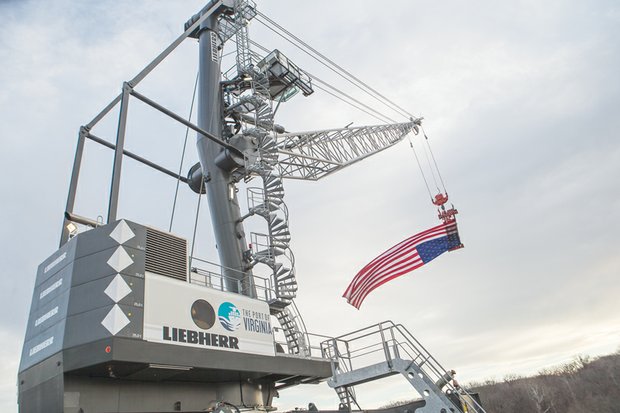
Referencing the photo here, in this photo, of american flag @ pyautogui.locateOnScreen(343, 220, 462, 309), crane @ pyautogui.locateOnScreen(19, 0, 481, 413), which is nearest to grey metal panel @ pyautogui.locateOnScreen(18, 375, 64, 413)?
crane @ pyautogui.locateOnScreen(19, 0, 481, 413)

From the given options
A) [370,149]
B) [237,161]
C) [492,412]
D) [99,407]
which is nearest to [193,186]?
[237,161]

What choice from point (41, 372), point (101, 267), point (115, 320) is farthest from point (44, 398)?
point (101, 267)

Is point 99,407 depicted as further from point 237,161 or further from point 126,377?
point 237,161

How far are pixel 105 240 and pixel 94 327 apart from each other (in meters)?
2.41

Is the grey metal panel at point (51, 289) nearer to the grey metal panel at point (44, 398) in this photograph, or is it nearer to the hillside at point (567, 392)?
the grey metal panel at point (44, 398)

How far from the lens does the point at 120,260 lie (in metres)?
12.6

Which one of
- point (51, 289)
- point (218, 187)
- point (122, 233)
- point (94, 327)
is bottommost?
point (94, 327)

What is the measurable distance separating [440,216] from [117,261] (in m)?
18.9

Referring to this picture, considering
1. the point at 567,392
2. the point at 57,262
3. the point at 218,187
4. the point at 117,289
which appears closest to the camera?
the point at 117,289

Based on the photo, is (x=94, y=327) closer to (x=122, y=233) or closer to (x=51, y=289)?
(x=122, y=233)

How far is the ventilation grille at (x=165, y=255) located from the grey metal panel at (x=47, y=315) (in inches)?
90.9

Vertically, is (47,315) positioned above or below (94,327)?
above

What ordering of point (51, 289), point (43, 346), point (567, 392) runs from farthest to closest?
point (567, 392), point (51, 289), point (43, 346)

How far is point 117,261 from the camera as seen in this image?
1259 cm
